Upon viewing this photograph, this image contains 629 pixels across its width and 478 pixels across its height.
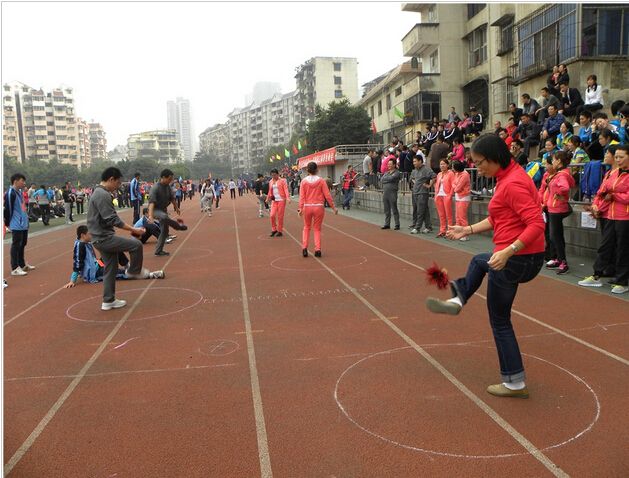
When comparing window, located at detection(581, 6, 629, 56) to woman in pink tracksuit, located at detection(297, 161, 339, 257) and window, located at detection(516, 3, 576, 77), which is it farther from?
woman in pink tracksuit, located at detection(297, 161, 339, 257)

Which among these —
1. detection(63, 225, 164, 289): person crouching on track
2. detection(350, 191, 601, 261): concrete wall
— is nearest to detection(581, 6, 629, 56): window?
detection(350, 191, 601, 261): concrete wall

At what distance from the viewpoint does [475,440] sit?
3.05 meters

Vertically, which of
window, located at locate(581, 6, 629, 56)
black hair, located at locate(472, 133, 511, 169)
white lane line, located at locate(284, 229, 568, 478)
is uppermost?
window, located at locate(581, 6, 629, 56)

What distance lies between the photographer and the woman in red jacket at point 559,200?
735 centimetres

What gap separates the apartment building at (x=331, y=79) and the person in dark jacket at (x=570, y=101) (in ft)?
245

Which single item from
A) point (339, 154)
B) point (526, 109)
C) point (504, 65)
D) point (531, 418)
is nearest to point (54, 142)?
point (339, 154)

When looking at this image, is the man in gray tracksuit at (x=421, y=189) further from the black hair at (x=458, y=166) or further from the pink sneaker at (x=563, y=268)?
the pink sneaker at (x=563, y=268)

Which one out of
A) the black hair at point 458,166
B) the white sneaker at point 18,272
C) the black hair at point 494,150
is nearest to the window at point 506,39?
the black hair at point 458,166

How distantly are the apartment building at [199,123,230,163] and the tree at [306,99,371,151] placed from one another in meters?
108

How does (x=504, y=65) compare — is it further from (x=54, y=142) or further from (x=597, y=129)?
(x=54, y=142)

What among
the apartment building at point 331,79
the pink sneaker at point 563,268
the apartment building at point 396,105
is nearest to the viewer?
the pink sneaker at point 563,268

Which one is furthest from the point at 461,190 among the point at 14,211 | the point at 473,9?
the point at 473,9

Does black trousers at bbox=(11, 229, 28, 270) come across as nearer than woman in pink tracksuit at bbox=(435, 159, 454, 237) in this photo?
Yes

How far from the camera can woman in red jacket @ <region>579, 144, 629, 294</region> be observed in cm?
614
